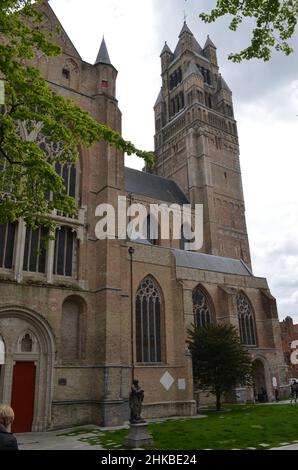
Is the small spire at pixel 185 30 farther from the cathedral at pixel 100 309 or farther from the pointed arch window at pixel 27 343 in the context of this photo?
the pointed arch window at pixel 27 343

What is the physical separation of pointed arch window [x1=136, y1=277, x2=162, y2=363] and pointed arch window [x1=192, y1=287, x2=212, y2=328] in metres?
4.18

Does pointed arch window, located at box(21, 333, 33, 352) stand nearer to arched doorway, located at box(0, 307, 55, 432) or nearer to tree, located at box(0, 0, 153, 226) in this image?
arched doorway, located at box(0, 307, 55, 432)

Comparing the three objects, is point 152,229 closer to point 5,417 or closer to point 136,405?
point 136,405

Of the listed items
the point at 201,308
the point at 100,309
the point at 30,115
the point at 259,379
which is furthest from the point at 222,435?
the point at 259,379

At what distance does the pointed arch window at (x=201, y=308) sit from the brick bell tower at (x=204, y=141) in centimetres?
1463

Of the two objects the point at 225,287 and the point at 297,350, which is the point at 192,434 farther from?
the point at 297,350

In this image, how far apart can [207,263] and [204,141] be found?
21.1m

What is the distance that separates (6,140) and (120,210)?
9.39 metres

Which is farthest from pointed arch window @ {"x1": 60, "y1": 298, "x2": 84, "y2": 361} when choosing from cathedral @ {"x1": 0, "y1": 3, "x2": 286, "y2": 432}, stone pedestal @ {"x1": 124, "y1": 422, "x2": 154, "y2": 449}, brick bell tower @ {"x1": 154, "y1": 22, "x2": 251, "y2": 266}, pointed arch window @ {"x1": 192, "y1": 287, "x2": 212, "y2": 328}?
brick bell tower @ {"x1": 154, "y1": 22, "x2": 251, "y2": 266}

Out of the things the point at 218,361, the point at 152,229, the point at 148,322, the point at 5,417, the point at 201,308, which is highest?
the point at 152,229

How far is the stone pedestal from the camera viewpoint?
1086 cm

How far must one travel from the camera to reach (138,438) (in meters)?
10.9

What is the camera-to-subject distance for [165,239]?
37312 mm

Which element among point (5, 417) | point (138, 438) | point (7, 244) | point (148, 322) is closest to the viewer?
Answer: point (5, 417)
